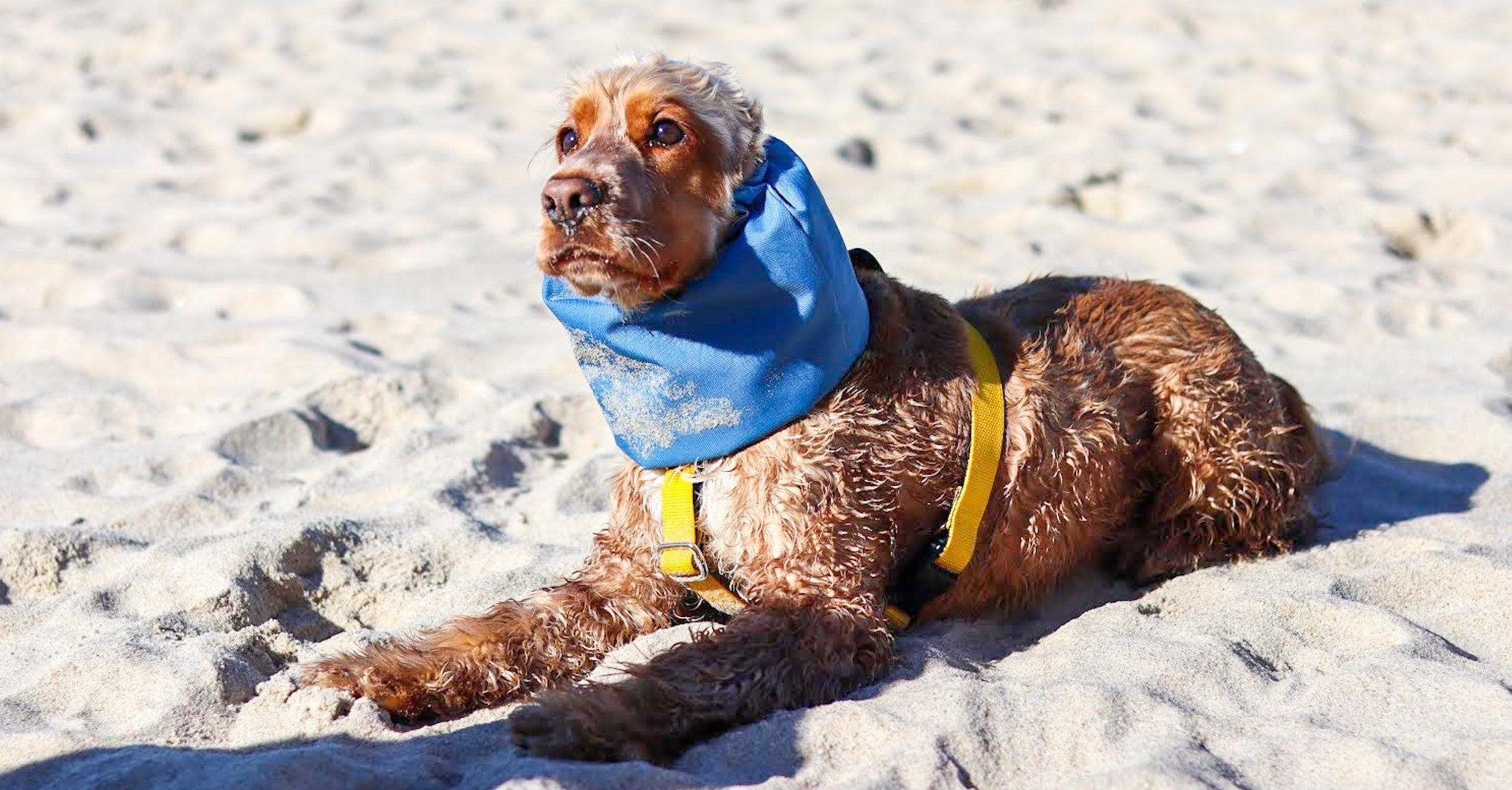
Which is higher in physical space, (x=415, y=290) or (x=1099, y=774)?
(x=1099, y=774)

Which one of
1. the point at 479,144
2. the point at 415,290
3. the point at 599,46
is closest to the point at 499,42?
the point at 599,46

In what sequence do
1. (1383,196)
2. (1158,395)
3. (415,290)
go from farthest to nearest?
(1383,196) < (415,290) < (1158,395)

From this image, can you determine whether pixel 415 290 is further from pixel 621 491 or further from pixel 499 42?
pixel 499 42

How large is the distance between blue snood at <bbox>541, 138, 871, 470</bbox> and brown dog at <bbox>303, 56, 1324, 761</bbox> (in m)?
0.06

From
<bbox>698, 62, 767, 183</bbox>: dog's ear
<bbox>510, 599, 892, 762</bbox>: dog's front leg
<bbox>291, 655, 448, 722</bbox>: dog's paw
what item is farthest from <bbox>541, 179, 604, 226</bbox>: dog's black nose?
<bbox>291, 655, 448, 722</bbox>: dog's paw

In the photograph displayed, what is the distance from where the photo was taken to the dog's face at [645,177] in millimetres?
3230

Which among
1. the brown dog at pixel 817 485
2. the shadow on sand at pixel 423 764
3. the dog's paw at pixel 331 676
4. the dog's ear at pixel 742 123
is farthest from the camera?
the dog's ear at pixel 742 123

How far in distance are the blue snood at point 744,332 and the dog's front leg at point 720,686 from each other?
455 mm

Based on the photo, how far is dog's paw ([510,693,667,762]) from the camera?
300cm

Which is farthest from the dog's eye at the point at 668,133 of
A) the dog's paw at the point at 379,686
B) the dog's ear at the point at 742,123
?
the dog's paw at the point at 379,686

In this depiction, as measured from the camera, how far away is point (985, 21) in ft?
38.0

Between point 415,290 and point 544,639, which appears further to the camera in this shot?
point 415,290

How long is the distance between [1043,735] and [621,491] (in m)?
1.31

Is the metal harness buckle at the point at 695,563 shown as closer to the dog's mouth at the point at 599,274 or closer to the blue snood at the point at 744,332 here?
the blue snood at the point at 744,332
